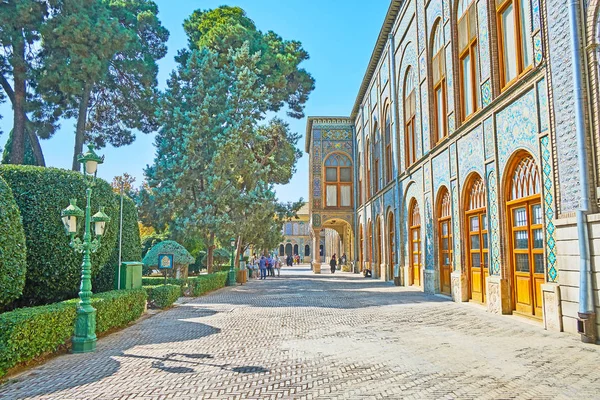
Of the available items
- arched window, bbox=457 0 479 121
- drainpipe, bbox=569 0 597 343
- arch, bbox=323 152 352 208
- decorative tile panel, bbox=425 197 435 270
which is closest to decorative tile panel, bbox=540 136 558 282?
drainpipe, bbox=569 0 597 343

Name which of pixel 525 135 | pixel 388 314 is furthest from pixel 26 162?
pixel 525 135

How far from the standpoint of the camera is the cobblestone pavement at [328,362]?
530cm

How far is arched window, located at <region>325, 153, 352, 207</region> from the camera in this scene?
35.6m

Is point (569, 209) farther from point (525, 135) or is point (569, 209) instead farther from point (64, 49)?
point (64, 49)

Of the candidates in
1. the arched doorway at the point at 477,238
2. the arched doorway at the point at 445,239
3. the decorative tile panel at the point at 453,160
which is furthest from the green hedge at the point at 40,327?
the arched doorway at the point at 445,239

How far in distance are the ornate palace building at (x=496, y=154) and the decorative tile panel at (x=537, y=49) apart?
0.04 m

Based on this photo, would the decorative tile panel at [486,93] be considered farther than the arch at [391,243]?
No

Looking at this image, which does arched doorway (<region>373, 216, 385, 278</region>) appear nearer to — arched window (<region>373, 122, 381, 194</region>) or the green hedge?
arched window (<region>373, 122, 381, 194</region>)

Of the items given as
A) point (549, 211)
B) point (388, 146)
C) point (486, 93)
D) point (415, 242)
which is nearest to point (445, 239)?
point (415, 242)

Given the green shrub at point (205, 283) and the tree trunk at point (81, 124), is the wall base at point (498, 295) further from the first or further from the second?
the tree trunk at point (81, 124)

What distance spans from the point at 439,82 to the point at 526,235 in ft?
24.1

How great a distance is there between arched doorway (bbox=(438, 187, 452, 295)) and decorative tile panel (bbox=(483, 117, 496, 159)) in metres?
3.40

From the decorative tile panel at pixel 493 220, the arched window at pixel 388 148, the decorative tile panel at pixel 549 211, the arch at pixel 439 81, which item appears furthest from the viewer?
the arched window at pixel 388 148

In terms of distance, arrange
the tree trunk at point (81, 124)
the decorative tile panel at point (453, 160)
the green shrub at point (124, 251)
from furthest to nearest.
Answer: the tree trunk at point (81, 124)
the decorative tile panel at point (453, 160)
the green shrub at point (124, 251)
